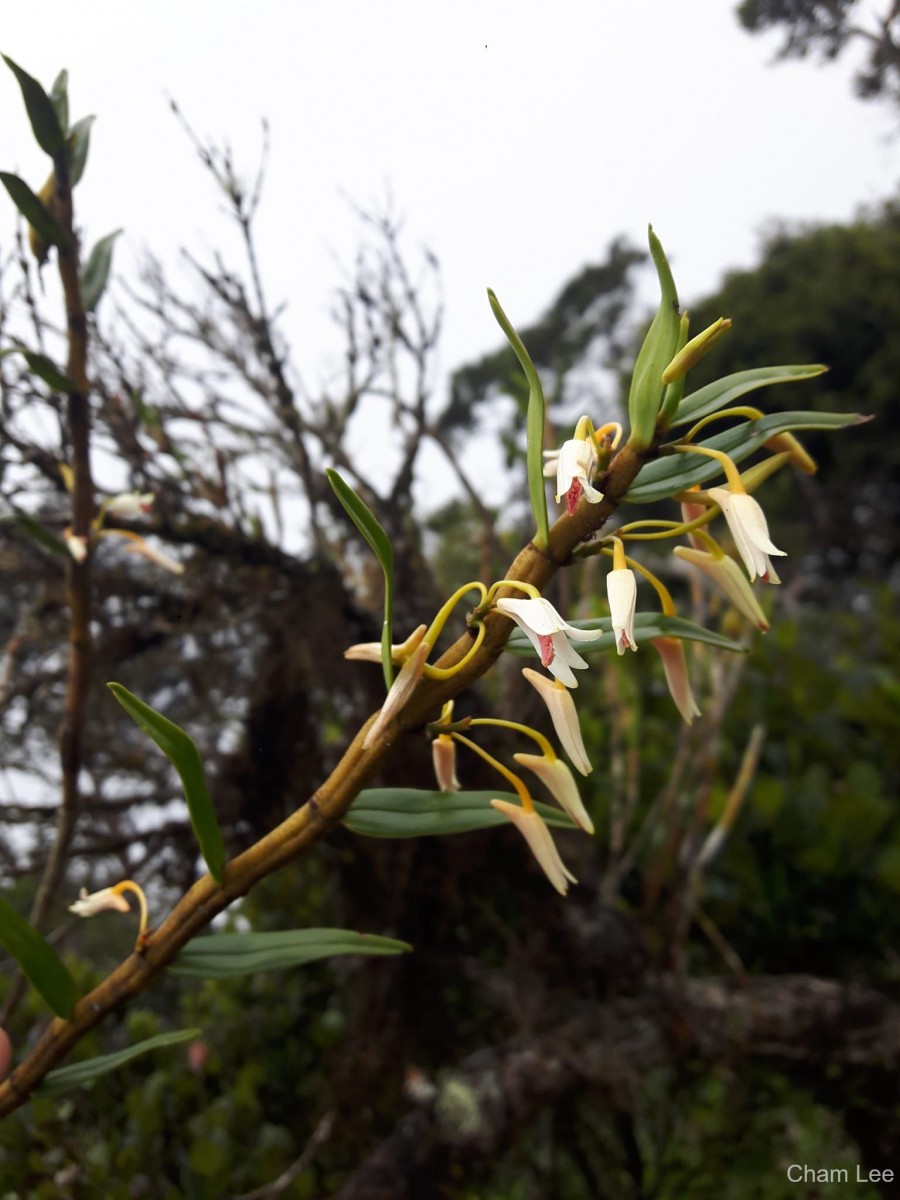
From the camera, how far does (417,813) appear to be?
1.01 ft

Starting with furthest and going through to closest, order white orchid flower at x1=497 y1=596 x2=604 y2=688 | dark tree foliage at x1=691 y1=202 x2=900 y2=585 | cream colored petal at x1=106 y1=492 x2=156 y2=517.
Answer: dark tree foliage at x1=691 y1=202 x2=900 y2=585 < cream colored petal at x1=106 y1=492 x2=156 y2=517 < white orchid flower at x1=497 y1=596 x2=604 y2=688

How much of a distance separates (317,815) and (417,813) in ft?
0.12

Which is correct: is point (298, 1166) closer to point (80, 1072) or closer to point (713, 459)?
point (80, 1072)

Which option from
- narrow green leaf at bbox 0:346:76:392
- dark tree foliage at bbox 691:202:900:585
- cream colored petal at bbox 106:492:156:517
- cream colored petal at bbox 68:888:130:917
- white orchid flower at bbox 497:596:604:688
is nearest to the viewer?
white orchid flower at bbox 497:596:604:688

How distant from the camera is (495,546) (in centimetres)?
104

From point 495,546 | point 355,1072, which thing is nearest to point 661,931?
point 355,1072

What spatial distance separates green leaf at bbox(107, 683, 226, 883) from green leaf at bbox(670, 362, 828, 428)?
0.19 meters

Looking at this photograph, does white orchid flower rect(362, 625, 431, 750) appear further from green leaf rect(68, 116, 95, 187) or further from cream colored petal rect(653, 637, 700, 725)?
green leaf rect(68, 116, 95, 187)

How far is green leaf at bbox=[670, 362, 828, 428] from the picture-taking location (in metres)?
0.29

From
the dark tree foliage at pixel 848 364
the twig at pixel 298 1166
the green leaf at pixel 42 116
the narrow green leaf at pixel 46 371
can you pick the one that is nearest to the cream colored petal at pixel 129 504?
the narrow green leaf at pixel 46 371

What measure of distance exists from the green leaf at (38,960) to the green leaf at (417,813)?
0.12 metres

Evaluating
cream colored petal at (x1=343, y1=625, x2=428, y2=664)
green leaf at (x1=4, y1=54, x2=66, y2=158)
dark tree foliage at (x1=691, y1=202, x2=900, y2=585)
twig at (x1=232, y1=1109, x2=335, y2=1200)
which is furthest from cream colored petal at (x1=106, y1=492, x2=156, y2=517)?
dark tree foliage at (x1=691, y1=202, x2=900, y2=585)

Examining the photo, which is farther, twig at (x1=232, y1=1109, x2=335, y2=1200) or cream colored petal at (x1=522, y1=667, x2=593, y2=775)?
twig at (x1=232, y1=1109, x2=335, y2=1200)

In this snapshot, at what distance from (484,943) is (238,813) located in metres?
0.34
